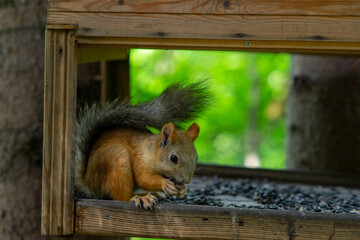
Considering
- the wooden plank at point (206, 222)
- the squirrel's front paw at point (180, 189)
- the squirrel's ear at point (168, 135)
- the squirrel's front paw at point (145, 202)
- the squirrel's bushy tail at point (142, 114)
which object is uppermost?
the squirrel's bushy tail at point (142, 114)

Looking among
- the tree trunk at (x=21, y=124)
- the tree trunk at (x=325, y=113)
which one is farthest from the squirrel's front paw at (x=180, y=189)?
the tree trunk at (x=325, y=113)

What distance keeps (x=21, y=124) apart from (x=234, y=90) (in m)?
8.08

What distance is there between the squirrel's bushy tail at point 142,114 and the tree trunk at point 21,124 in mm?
413

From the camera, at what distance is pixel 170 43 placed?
217 centimetres

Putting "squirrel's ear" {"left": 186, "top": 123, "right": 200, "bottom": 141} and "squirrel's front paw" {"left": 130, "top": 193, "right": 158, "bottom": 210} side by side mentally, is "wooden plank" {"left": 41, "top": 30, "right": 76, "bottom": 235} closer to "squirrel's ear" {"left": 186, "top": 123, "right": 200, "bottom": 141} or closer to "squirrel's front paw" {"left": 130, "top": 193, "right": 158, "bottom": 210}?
"squirrel's front paw" {"left": 130, "top": 193, "right": 158, "bottom": 210}

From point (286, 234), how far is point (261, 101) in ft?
32.2

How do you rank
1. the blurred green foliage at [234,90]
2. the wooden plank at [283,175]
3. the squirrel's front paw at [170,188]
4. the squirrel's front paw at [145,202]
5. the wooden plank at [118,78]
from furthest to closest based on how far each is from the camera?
the blurred green foliage at [234,90]
the wooden plank at [283,175]
the wooden plank at [118,78]
the squirrel's front paw at [170,188]
the squirrel's front paw at [145,202]

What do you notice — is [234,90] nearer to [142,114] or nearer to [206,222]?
[142,114]

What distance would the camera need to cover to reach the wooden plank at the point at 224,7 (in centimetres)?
213

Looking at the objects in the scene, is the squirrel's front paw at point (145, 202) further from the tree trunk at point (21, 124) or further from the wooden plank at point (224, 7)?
the tree trunk at point (21, 124)

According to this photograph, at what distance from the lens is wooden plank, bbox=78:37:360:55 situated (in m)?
2.15

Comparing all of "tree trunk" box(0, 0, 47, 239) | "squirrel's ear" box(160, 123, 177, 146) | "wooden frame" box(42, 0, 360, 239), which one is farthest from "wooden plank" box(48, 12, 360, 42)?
"tree trunk" box(0, 0, 47, 239)

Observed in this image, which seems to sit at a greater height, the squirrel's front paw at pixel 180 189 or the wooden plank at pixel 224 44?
the wooden plank at pixel 224 44

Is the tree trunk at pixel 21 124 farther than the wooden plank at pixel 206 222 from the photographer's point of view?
Yes
